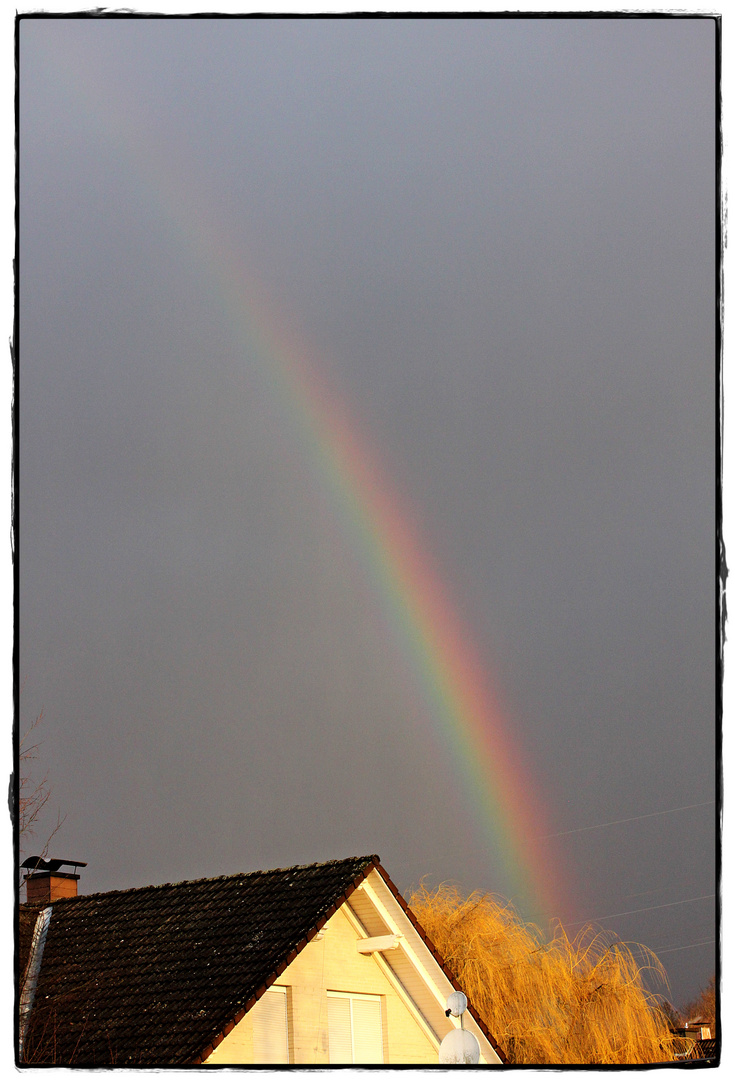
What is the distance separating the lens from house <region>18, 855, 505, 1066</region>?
887 cm

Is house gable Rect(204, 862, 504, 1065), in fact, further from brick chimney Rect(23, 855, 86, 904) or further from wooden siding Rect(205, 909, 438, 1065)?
brick chimney Rect(23, 855, 86, 904)

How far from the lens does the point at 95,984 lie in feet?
33.4

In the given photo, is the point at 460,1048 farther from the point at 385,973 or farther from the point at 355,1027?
the point at 385,973

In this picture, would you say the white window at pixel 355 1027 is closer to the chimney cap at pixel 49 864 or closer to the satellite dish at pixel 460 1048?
the satellite dish at pixel 460 1048

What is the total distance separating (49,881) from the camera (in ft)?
57.2

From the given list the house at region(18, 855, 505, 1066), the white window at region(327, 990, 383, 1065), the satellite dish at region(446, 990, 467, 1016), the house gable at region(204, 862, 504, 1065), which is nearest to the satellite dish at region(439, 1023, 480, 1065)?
the satellite dish at region(446, 990, 467, 1016)

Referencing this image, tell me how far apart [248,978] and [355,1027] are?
1773mm

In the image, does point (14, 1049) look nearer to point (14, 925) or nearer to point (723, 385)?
point (14, 925)

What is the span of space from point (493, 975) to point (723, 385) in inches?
820

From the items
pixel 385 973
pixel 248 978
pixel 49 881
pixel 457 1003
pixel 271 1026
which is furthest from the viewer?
pixel 49 881

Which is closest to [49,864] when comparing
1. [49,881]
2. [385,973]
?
[49,881]

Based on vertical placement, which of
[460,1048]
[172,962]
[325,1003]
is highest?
[172,962]

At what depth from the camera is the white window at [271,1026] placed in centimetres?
904

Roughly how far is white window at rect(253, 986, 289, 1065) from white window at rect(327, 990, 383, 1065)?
48 cm
